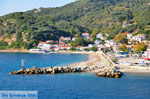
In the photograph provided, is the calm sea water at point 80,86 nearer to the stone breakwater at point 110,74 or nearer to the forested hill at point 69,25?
the stone breakwater at point 110,74

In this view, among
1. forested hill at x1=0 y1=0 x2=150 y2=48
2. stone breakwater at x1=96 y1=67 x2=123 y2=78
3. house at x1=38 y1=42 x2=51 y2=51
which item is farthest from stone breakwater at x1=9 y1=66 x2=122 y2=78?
forested hill at x1=0 y1=0 x2=150 y2=48

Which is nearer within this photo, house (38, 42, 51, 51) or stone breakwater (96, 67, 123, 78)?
stone breakwater (96, 67, 123, 78)

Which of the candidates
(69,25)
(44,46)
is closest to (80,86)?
(44,46)

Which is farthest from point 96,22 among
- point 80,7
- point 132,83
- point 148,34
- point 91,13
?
point 132,83

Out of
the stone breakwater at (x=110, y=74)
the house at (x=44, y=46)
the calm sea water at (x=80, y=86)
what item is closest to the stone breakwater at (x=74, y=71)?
the stone breakwater at (x=110, y=74)

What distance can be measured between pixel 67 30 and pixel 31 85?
105800 millimetres

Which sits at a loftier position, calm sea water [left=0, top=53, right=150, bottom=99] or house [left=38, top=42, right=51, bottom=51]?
house [left=38, top=42, right=51, bottom=51]

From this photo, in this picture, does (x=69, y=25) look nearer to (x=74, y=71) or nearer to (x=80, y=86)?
(x=74, y=71)

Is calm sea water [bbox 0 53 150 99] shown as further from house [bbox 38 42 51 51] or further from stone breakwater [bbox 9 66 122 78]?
house [bbox 38 42 51 51]

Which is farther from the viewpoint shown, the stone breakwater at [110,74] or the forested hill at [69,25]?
the forested hill at [69,25]

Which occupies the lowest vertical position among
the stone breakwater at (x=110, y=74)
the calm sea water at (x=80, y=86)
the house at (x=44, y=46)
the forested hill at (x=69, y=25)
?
the calm sea water at (x=80, y=86)

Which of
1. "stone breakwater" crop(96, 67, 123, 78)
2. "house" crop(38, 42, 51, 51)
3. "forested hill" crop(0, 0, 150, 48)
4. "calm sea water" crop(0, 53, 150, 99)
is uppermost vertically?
"forested hill" crop(0, 0, 150, 48)

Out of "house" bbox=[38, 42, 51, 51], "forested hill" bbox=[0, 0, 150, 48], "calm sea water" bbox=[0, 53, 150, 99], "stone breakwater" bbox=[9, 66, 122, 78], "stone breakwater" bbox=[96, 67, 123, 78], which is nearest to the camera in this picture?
"calm sea water" bbox=[0, 53, 150, 99]

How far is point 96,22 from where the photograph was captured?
155 metres
